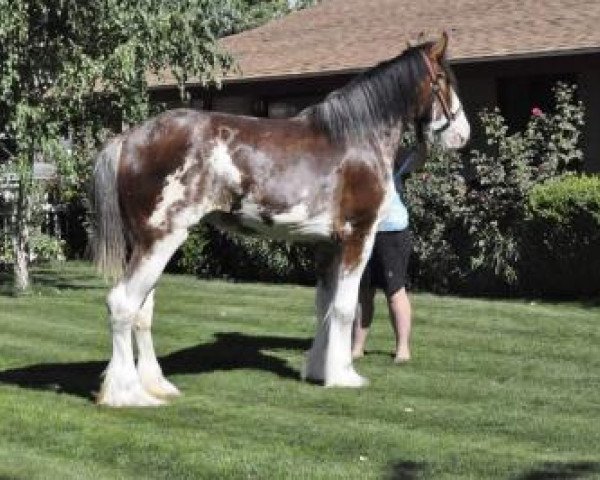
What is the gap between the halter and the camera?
27.7 ft

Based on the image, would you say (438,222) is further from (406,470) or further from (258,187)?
(406,470)

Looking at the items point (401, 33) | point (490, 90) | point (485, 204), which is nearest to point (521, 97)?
point (490, 90)

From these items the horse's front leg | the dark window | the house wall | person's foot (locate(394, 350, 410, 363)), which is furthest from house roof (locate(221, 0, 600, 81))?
the horse's front leg

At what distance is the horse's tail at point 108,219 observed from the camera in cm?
795

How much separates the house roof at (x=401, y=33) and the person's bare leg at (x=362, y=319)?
21.7 feet

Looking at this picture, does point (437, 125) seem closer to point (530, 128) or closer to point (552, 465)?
point (552, 465)

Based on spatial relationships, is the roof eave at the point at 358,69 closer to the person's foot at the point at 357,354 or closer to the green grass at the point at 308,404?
the green grass at the point at 308,404

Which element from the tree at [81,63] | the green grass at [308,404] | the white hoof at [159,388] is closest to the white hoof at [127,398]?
the green grass at [308,404]

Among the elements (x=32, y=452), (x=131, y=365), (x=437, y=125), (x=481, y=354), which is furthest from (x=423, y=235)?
(x=32, y=452)

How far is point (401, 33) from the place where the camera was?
20078 millimetres

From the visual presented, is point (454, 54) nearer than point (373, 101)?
No

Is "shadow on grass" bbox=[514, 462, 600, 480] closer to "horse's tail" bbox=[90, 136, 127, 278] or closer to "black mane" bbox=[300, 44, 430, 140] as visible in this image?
"black mane" bbox=[300, 44, 430, 140]

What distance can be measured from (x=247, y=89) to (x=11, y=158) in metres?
6.12

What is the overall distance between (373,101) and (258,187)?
1.07m
